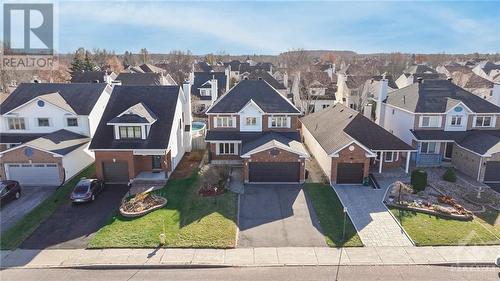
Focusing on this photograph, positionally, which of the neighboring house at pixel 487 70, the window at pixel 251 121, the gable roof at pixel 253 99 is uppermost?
the neighboring house at pixel 487 70

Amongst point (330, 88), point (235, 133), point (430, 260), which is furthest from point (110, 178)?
point (330, 88)

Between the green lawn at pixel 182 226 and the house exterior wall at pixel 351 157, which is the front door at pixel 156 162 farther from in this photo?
the house exterior wall at pixel 351 157

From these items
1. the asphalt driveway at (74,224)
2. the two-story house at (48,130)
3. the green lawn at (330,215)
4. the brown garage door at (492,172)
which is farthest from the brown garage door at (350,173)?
the two-story house at (48,130)

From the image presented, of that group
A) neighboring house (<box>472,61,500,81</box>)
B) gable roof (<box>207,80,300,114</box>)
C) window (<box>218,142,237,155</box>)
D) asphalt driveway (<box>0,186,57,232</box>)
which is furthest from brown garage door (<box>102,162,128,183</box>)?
neighboring house (<box>472,61,500,81</box>)

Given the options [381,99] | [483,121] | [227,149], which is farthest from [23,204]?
[483,121]

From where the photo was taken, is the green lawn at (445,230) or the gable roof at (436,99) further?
the gable roof at (436,99)

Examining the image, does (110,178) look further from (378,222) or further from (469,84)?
(469,84)

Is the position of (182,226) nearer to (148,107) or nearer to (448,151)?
(148,107)
